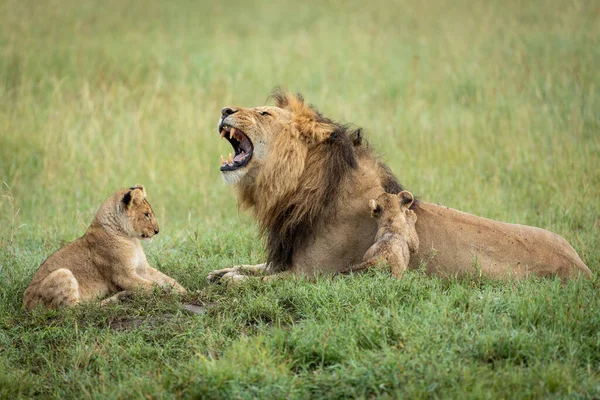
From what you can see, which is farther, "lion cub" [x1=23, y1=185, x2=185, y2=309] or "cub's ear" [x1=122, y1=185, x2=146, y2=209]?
"cub's ear" [x1=122, y1=185, x2=146, y2=209]

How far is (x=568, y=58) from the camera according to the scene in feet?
40.0

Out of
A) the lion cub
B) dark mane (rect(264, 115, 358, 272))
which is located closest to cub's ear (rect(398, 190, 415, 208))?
dark mane (rect(264, 115, 358, 272))

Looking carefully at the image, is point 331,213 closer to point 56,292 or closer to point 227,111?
point 227,111

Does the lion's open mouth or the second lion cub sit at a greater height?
the lion's open mouth

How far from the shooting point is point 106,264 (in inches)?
215

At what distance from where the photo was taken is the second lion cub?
5066 millimetres

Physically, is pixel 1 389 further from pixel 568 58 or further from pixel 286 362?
pixel 568 58

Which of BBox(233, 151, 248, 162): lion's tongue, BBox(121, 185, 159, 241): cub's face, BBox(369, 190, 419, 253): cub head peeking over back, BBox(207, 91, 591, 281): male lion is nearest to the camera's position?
BBox(369, 190, 419, 253): cub head peeking over back

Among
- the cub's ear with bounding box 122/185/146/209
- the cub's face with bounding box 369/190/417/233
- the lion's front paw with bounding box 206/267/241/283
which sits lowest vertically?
the lion's front paw with bounding box 206/267/241/283

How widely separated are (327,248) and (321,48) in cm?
905

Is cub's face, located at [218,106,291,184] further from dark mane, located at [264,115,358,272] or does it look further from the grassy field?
the grassy field

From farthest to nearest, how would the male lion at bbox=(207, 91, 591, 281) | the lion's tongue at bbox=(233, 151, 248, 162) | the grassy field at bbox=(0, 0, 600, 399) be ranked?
the lion's tongue at bbox=(233, 151, 248, 162) < the male lion at bbox=(207, 91, 591, 281) < the grassy field at bbox=(0, 0, 600, 399)

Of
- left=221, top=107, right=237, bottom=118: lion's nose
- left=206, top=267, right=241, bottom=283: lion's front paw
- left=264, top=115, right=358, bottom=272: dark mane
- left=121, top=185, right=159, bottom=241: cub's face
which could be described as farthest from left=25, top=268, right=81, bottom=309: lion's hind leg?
left=221, top=107, right=237, bottom=118: lion's nose

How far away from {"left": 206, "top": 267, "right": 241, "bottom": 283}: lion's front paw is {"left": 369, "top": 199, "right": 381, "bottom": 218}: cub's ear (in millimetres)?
1038
